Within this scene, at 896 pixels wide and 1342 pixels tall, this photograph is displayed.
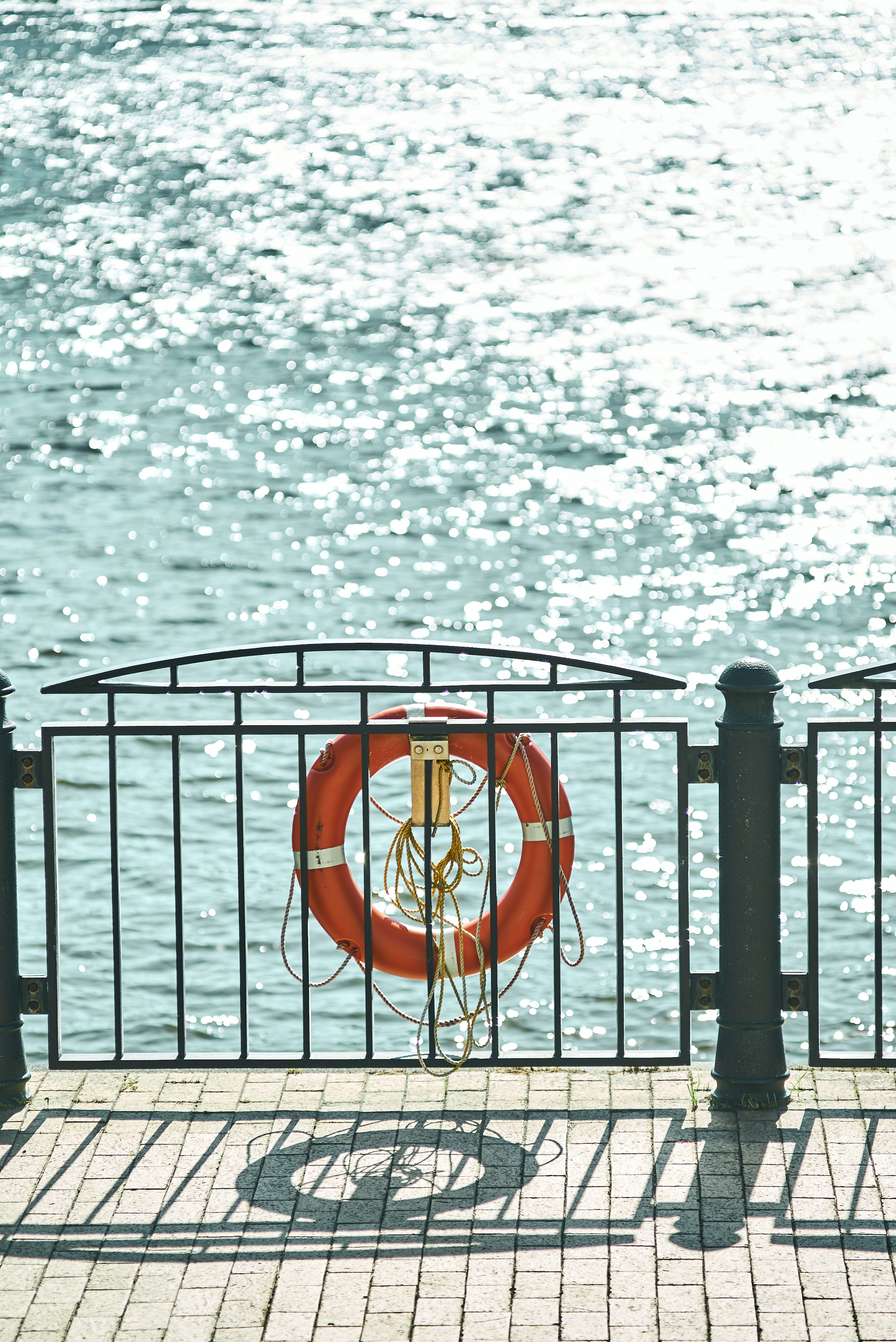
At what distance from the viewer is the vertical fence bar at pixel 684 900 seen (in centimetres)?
516

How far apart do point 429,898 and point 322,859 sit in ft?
1.18

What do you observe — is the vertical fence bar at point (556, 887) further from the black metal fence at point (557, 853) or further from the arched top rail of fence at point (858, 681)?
the arched top rail of fence at point (858, 681)

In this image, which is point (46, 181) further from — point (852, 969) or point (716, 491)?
point (852, 969)

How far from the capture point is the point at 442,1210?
185 inches

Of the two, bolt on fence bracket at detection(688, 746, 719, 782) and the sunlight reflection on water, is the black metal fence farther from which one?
the sunlight reflection on water

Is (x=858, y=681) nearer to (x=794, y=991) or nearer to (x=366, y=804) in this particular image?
(x=794, y=991)

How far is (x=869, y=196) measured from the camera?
41.8 meters

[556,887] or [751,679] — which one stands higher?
[751,679]

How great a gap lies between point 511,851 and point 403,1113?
6.17 metres

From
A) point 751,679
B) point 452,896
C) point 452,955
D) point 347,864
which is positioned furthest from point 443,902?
point 751,679

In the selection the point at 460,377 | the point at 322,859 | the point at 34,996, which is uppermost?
the point at 460,377

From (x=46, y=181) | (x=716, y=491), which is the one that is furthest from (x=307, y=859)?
(x=46, y=181)

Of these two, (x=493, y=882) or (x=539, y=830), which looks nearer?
(x=493, y=882)

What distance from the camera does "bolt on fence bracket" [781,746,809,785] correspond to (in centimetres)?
516
